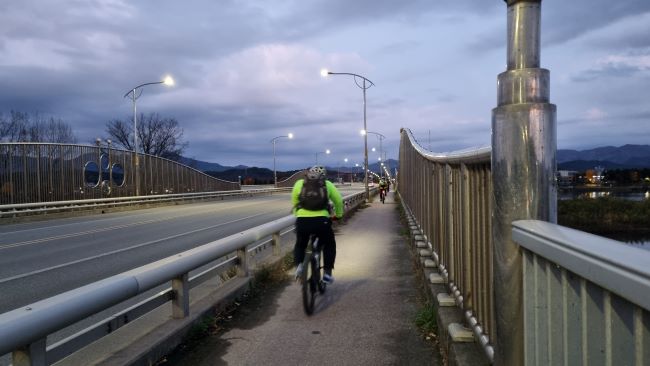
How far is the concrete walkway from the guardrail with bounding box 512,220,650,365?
2611 millimetres

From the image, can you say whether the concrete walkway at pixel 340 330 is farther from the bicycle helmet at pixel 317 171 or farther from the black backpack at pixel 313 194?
the bicycle helmet at pixel 317 171

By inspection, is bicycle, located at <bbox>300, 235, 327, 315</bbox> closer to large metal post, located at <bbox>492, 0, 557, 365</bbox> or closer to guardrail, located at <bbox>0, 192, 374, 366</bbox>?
guardrail, located at <bbox>0, 192, 374, 366</bbox>

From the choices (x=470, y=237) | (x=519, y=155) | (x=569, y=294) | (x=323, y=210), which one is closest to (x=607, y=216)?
(x=323, y=210)

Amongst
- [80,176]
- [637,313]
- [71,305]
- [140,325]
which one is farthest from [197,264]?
[80,176]

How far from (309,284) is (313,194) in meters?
1.13

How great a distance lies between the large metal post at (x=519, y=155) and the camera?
2623 millimetres

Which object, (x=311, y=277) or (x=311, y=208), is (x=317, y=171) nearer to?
(x=311, y=208)

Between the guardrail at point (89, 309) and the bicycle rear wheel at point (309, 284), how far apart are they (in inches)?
43.1

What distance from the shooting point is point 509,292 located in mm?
2682

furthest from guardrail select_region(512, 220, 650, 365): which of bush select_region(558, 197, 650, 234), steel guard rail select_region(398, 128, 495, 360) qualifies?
bush select_region(558, 197, 650, 234)

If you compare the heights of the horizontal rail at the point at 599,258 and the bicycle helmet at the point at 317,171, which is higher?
the bicycle helmet at the point at 317,171

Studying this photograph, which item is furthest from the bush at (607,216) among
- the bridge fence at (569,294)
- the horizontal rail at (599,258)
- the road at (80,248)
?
the horizontal rail at (599,258)

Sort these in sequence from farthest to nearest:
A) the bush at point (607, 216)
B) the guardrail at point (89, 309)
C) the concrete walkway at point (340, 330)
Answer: the bush at point (607, 216), the concrete walkway at point (340, 330), the guardrail at point (89, 309)

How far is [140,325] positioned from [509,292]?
4.01 meters
